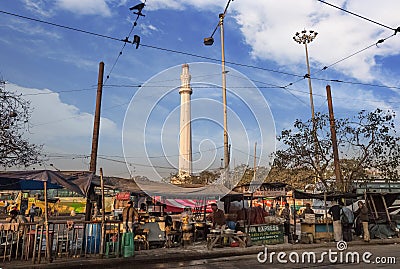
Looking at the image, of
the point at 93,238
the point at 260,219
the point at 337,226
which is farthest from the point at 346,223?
the point at 93,238

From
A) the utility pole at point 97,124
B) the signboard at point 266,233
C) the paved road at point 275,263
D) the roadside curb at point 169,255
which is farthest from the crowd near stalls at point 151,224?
the paved road at point 275,263

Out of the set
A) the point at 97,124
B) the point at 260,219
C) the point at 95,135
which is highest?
the point at 97,124

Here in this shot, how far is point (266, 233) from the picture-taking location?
15164mm

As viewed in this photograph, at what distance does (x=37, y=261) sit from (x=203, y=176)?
2968 cm

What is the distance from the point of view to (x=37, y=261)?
10.1 m

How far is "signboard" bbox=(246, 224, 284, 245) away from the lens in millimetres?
14773

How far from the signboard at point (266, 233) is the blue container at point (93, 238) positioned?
237 inches

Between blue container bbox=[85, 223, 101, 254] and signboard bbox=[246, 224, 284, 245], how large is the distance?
6014 millimetres

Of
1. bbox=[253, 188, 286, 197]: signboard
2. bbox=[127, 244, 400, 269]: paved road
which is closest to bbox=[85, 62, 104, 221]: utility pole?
bbox=[127, 244, 400, 269]: paved road

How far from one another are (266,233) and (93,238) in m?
7.17

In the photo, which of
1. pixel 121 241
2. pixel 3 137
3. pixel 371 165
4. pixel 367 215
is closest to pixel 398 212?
pixel 371 165

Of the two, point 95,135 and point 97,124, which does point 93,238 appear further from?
point 97,124

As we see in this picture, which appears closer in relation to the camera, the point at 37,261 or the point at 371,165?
the point at 37,261

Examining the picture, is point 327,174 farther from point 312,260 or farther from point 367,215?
point 312,260
